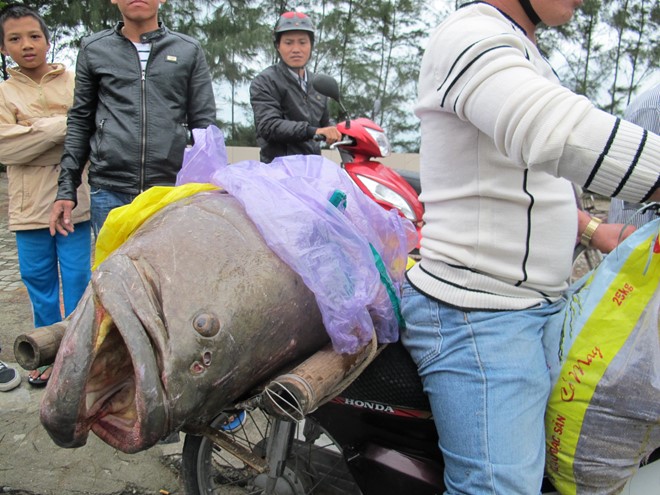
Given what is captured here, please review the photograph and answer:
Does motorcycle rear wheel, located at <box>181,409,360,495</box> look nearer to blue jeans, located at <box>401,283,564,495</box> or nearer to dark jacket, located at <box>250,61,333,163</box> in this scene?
blue jeans, located at <box>401,283,564,495</box>

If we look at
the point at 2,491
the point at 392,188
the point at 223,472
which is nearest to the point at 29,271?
the point at 2,491

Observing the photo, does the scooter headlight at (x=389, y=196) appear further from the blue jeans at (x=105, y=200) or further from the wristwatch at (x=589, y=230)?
the wristwatch at (x=589, y=230)

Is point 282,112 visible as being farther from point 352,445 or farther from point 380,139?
point 352,445

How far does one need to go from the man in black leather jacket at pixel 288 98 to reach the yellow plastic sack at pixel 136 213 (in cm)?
268

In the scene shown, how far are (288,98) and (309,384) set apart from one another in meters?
3.39

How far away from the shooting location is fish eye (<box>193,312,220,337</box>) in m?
1.04

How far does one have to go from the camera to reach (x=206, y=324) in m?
1.04

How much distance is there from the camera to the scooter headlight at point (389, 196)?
383 cm

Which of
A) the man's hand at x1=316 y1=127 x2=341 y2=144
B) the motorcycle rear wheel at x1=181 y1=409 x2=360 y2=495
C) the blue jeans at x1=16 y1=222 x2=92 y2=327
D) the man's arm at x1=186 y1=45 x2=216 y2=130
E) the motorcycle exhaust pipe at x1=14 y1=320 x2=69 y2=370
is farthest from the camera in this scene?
the man's hand at x1=316 y1=127 x2=341 y2=144

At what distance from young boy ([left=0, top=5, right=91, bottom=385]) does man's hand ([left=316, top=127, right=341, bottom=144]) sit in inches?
62.0

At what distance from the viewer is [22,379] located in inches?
139

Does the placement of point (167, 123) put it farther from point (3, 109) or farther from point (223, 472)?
point (223, 472)

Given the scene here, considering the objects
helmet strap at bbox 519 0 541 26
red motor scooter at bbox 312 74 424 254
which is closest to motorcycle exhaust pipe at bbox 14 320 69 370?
helmet strap at bbox 519 0 541 26

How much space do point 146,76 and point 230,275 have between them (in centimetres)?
208
